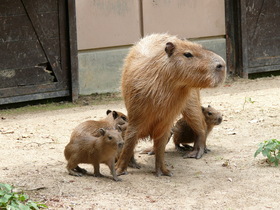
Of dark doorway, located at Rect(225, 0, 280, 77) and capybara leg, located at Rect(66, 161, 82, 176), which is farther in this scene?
dark doorway, located at Rect(225, 0, 280, 77)

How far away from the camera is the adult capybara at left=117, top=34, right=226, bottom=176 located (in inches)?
242

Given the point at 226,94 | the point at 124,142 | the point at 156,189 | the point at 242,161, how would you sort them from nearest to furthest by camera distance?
the point at 156,189 → the point at 124,142 → the point at 242,161 → the point at 226,94

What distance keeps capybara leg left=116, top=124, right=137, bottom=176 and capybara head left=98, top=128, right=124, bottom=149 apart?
0.37 metres

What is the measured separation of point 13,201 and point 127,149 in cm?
172

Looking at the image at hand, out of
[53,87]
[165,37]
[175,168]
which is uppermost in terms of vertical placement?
[165,37]

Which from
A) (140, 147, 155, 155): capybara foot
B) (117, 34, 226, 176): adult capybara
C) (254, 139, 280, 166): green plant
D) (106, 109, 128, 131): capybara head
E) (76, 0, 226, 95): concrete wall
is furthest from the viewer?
(76, 0, 226, 95): concrete wall

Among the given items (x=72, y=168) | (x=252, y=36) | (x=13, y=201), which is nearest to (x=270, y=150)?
(x=72, y=168)

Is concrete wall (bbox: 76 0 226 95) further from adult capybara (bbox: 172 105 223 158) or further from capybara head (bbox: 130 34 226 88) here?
capybara head (bbox: 130 34 226 88)

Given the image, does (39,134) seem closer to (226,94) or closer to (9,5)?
(9,5)

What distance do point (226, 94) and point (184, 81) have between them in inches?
173

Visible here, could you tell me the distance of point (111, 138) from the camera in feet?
19.8

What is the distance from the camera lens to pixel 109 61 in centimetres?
1078

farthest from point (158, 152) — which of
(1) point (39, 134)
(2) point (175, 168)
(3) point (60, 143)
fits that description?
(1) point (39, 134)

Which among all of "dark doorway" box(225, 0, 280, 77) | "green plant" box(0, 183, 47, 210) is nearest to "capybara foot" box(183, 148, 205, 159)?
"green plant" box(0, 183, 47, 210)
